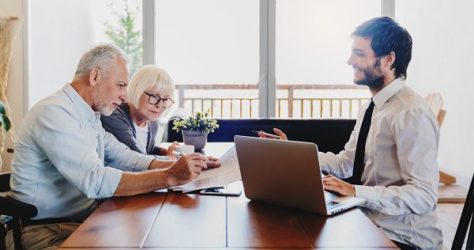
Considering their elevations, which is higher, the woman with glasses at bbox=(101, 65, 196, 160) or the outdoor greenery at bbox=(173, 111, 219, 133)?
the woman with glasses at bbox=(101, 65, 196, 160)

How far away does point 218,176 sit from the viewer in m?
1.80

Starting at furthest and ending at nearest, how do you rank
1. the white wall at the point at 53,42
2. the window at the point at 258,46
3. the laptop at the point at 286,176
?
the window at the point at 258,46
the white wall at the point at 53,42
the laptop at the point at 286,176

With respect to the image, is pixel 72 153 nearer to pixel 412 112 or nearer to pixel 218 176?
pixel 218 176

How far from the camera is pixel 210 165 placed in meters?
1.92

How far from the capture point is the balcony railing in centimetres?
576

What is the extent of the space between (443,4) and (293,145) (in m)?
4.80

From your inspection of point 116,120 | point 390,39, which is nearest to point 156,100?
point 116,120

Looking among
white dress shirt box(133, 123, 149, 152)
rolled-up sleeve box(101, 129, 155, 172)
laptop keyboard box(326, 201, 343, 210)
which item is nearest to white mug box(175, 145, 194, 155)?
white dress shirt box(133, 123, 149, 152)

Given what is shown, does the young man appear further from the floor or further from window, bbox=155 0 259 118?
window, bbox=155 0 259 118

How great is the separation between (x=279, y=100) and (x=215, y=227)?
453 cm

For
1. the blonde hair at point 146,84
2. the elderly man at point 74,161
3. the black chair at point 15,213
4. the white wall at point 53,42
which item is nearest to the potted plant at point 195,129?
the blonde hair at point 146,84

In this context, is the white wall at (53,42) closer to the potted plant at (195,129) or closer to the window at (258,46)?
the window at (258,46)

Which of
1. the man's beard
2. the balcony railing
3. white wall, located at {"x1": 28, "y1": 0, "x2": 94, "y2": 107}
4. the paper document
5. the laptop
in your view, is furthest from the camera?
the balcony railing

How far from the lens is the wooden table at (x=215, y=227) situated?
1.17 m
